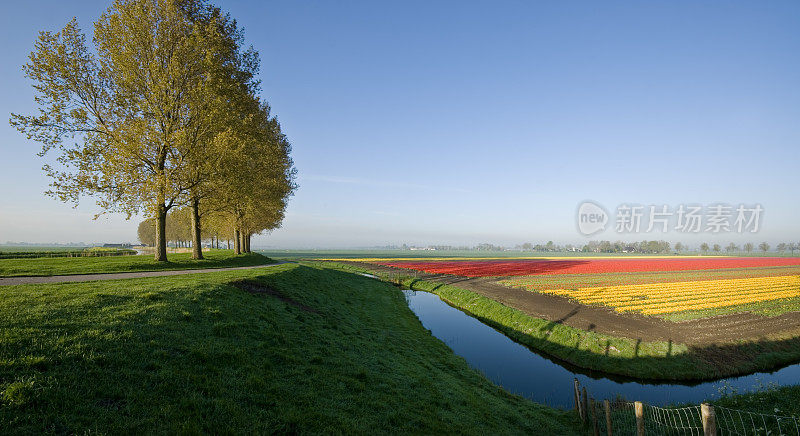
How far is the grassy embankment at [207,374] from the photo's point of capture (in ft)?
19.3

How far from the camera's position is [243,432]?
628 cm

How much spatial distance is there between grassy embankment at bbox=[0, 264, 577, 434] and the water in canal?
9.70ft

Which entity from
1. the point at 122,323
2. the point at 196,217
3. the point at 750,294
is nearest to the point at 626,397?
the point at 122,323

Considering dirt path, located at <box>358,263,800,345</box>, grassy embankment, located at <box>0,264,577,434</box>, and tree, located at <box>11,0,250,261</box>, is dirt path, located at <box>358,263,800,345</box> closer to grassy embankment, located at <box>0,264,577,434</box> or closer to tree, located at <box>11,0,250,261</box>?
grassy embankment, located at <box>0,264,577,434</box>

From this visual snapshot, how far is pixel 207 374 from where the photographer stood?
310 inches

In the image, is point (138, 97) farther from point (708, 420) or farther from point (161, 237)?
point (708, 420)

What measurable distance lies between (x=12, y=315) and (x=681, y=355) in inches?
Answer: 1115

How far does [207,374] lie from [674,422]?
13445 millimetres

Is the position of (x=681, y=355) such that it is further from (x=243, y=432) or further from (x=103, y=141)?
(x=103, y=141)

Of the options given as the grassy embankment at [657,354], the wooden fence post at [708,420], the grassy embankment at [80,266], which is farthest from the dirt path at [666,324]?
the grassy embankment at [80,266]

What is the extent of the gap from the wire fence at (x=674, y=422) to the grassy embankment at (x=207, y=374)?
113cm

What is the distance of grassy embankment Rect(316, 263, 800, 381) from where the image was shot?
1727 centimetres

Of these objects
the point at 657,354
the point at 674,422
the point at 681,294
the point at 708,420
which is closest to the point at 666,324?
the point at 657,354

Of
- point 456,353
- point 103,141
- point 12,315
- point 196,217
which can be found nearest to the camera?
point 12,315
